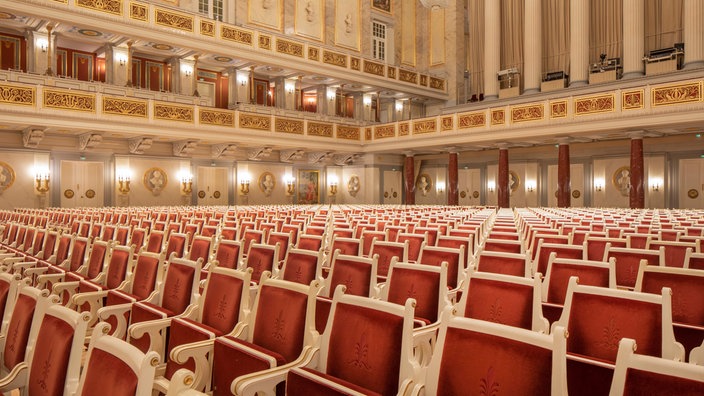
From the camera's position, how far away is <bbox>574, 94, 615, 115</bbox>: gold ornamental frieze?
625 inches

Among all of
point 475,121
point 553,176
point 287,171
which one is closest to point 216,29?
point 287,171

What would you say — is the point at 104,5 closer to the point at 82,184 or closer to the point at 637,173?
the point at 82,184

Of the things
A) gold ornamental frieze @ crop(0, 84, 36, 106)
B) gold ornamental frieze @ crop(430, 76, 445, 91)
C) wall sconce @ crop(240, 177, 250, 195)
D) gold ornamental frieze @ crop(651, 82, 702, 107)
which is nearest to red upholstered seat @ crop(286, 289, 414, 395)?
gold ornamental frieze @ crop(0, 84, 36, 106)

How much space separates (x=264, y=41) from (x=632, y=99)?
13347 mm

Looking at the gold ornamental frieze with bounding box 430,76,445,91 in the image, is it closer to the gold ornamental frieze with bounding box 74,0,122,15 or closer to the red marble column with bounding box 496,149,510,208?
the red marble column with bounding box 496,149,510,208

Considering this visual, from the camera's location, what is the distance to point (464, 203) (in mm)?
25484

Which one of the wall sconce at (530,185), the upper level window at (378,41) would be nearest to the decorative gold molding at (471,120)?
the wall sconce at (530,185)

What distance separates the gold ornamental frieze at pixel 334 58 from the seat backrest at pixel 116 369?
21.7m

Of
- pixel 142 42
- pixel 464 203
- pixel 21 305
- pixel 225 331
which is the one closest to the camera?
pixel 21 305

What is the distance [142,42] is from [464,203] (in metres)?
16.1

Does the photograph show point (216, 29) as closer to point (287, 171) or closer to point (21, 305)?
point (287, 171)

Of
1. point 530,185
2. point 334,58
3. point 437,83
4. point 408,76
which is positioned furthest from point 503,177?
point 334,58

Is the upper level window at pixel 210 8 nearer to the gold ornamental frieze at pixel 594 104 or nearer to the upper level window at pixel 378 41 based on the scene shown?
the upper level window at pixel 378 41

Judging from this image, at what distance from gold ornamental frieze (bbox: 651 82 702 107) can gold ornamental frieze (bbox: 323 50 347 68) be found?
12752 millimetres
